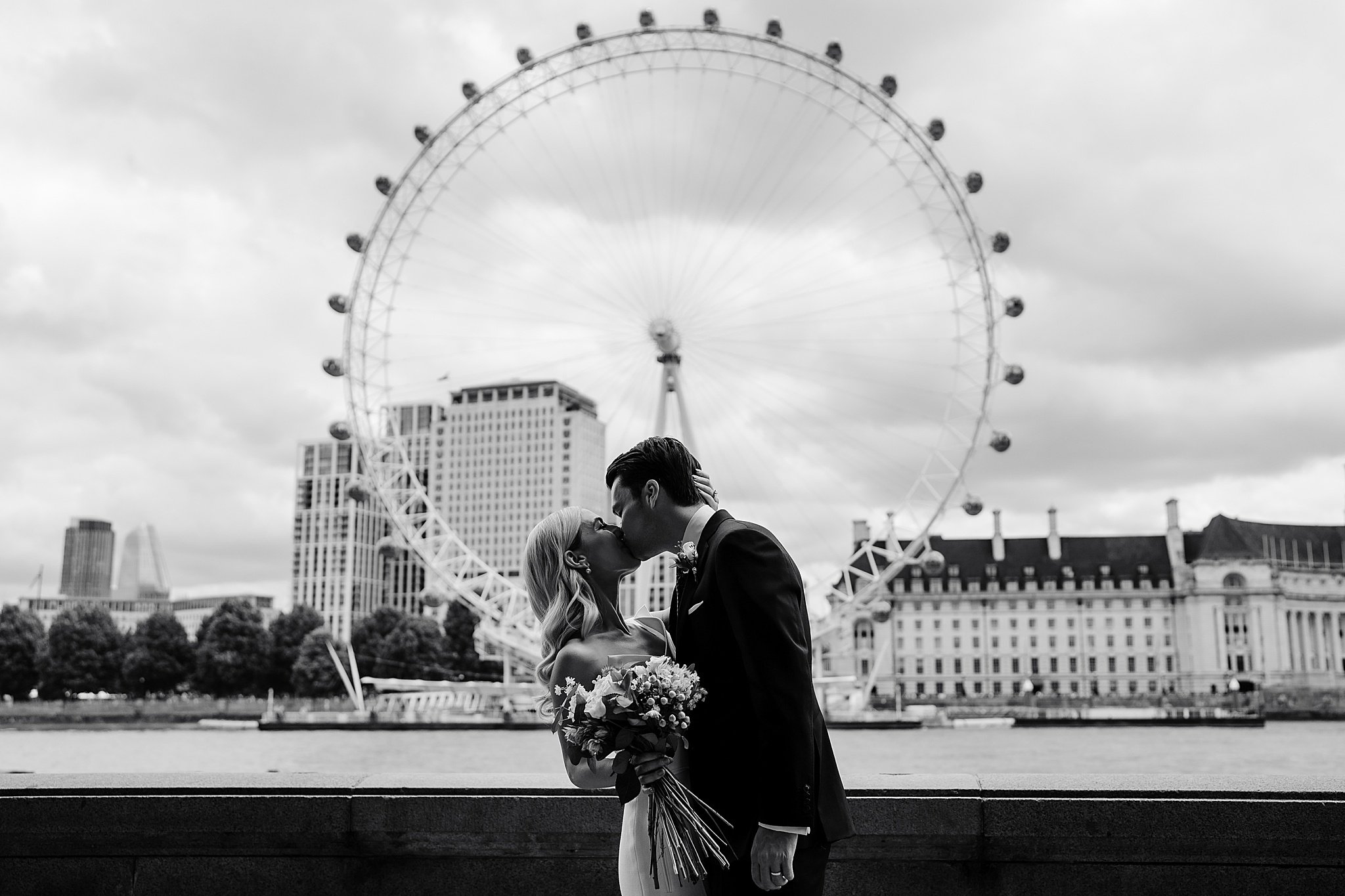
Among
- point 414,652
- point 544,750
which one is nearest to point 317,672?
point 414,652

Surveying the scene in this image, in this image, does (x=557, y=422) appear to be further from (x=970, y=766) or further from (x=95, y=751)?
(x=970, y=766)

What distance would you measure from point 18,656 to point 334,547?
286 feet

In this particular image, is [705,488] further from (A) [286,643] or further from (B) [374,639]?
(B) [374,639]

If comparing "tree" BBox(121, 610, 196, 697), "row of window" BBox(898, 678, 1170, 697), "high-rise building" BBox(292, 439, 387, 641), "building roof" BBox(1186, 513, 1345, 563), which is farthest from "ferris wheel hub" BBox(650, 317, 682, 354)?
"high-rise building" BBox(292, 439, 387, 641)

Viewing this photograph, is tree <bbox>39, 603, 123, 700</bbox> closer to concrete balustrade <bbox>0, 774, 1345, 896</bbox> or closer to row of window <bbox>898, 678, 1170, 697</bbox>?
row of window <bbox>898, 678, 1170, 697</bbox>

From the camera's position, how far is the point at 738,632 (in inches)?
143

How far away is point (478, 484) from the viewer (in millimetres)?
116750

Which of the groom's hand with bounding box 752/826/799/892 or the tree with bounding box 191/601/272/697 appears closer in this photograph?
the groom's hand with bounding box 752/826/799/892

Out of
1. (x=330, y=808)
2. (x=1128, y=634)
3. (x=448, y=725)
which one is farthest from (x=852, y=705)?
(x=330, y=808)

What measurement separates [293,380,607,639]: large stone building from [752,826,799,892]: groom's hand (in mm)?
64501

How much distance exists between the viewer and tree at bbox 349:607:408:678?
91.2 meters

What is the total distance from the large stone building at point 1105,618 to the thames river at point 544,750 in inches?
1782

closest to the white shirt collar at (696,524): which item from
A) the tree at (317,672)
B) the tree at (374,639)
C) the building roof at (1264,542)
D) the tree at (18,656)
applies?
the tree at (317,672)

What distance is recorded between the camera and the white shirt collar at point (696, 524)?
12.8 feet
